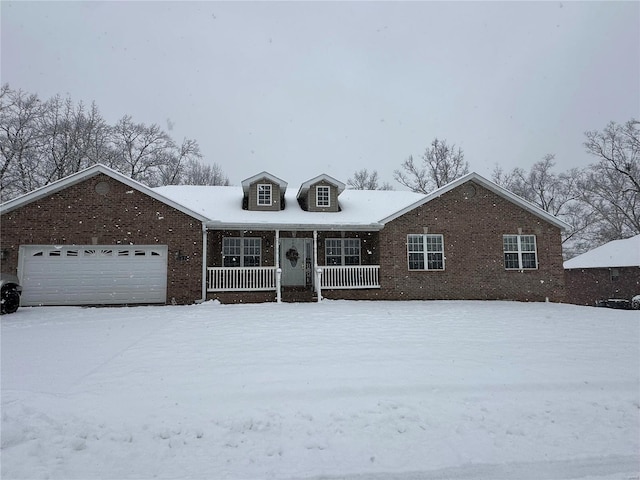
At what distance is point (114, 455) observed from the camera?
10.3ft

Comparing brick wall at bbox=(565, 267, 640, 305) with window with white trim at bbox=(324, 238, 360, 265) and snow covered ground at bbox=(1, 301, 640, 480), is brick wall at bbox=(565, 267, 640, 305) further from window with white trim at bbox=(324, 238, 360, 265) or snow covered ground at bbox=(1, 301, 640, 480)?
snow covered ground at bbox=(1, 301, 640, 480)

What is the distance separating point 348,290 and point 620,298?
750 inches

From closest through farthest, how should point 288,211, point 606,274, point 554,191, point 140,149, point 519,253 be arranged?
point 519,253
point 288,211
point 606,274
point 140,149
point 554,191

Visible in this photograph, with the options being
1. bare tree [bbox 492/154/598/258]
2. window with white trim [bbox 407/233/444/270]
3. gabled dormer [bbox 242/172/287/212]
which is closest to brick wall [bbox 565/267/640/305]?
bare tree [bbox 492/154/598/258]

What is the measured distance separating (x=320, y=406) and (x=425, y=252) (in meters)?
11.6

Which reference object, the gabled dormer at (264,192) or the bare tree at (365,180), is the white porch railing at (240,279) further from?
the bare tree at (365,180)

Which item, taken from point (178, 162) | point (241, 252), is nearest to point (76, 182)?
point (241, 252)

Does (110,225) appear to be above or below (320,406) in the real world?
above

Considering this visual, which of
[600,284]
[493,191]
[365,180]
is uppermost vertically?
[365,180]

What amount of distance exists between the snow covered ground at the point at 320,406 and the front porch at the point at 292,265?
19.2 ft

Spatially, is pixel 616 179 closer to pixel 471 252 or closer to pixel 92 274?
pixel 471 252

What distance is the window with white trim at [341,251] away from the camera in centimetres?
1554

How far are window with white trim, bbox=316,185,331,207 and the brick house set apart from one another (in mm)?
43

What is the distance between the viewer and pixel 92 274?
1223cm
